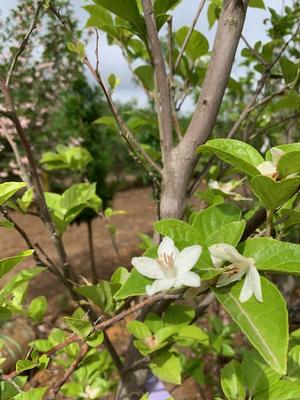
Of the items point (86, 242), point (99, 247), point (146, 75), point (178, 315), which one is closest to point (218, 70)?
point (146, 75)

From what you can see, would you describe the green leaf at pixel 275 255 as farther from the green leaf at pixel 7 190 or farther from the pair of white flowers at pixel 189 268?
the green leaf at pixel 7 190

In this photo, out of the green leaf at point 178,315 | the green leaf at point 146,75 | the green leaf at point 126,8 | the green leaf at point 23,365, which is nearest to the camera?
the green leaf at point 23,365

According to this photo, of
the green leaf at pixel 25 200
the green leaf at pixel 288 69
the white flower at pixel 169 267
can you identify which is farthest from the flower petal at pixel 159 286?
the green leaf at pixel 288 69

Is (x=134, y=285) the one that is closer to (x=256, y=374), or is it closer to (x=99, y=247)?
(x=256, y=374)

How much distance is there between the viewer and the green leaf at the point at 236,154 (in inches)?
20.2

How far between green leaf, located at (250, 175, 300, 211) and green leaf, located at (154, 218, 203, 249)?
94mm

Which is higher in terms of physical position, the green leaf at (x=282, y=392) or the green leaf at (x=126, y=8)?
the green leaf at (x=126, y=8)

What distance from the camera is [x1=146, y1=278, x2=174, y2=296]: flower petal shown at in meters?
0.48

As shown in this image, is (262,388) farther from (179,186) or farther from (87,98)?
(87,98)

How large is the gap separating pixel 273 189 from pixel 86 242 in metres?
6.13

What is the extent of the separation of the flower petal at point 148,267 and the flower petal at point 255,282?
10 cm

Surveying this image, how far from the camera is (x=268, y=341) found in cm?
42

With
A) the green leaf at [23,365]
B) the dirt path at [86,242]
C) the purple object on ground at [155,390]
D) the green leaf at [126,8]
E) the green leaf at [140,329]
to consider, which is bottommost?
the dirt path at [86,242]

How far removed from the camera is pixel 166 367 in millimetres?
800
